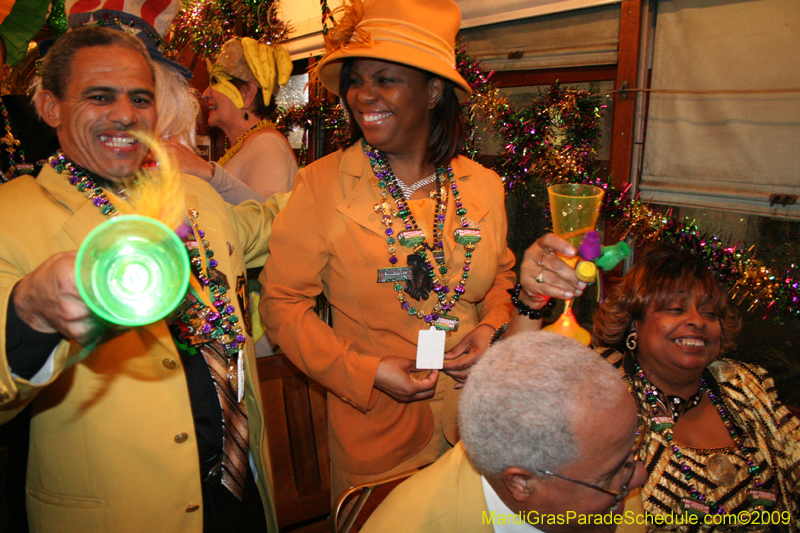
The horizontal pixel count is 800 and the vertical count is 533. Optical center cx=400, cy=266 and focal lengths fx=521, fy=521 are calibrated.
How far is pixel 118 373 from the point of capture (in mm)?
1337

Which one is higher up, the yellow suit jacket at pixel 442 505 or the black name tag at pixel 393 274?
the black name tag at pixel 393 274

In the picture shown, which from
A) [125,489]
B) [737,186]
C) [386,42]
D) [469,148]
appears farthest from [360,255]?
[737,186]

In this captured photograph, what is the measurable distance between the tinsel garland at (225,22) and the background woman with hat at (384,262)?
325cm

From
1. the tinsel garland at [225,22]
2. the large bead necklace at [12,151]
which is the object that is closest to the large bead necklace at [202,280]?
the large bead necklace at [12,151]

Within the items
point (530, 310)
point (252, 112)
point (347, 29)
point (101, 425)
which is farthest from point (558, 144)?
point (101, 425)

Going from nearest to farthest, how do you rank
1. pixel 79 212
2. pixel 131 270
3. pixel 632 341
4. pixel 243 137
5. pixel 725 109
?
pixel 131 270 → pixel 79 212 → pixel 632 341 → pixel 725 109 → pixel 243 137

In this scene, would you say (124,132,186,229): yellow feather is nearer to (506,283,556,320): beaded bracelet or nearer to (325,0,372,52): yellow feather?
(325,0,372,52): yellow feather

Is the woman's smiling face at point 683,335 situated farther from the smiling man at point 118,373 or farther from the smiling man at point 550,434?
the smiling man at point 118,373

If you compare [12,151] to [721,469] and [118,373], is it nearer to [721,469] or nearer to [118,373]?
[118,373]

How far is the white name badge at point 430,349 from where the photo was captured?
1.74 m

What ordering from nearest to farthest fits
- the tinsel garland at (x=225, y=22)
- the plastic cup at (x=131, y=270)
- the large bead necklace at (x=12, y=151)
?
the plastic cup at (x=131, y=270)
the large bead necklace at (x=12, y=151)
the tinsel garland at (x=225, y=22)

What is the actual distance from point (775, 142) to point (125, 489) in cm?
307

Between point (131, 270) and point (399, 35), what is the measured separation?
126 cm

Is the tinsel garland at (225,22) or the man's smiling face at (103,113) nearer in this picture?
the man's smiling face at (103,113)
